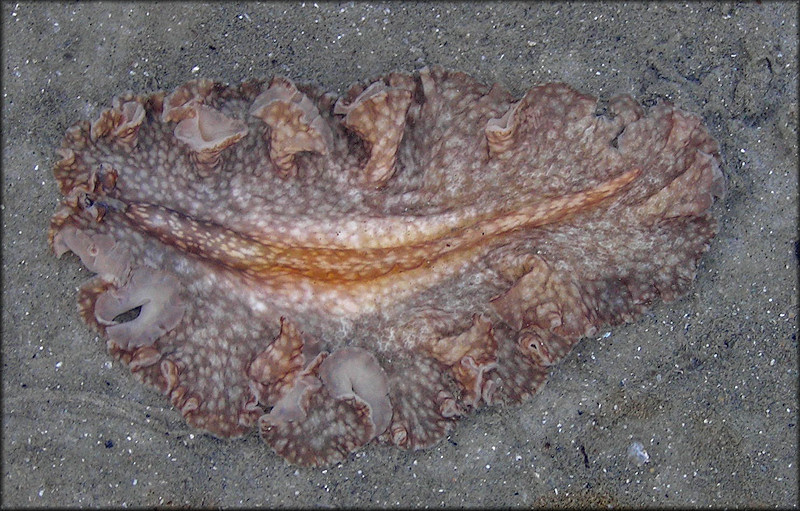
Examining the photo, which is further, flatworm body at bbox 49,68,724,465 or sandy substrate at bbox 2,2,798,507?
sandy substrate at bbox 2,2,798,507

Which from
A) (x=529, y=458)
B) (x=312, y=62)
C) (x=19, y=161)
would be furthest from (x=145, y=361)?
(x=529, y=458)

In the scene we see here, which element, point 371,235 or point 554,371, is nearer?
point 371,235

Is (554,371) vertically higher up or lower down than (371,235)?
lower down

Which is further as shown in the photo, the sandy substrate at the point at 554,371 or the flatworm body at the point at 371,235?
the sandy substrate at the point at 554,371
